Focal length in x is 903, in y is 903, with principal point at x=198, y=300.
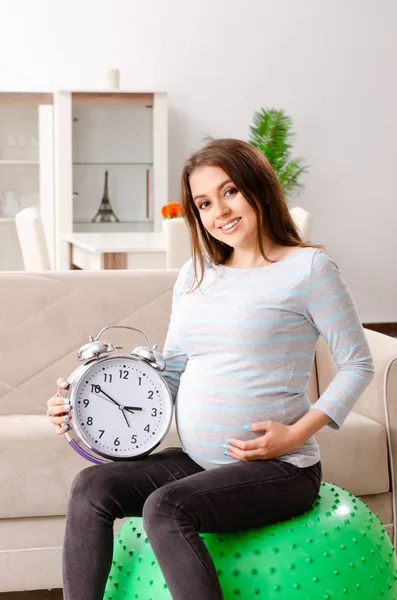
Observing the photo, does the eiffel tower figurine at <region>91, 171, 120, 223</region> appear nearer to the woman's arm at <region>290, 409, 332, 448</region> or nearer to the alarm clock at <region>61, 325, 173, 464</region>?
the alarm clock at <region>61, 325, 173, 464</region>

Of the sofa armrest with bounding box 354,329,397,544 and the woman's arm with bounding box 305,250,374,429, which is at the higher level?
the woman's arm with bounding box 305,250,374,429

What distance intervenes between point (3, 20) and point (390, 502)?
4.91 m

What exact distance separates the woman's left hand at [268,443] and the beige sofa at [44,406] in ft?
2.63

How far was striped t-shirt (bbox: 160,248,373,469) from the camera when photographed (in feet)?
5.08

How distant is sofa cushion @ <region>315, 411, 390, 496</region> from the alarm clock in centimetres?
81

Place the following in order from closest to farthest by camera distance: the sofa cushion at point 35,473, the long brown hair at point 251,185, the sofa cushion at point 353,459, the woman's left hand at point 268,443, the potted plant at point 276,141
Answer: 1. the woman's left hand at point 268,443
2. the long brown hair at point 251,185
3. the sofa cushion at point 35,473
4. the sofa cushion at point 353,459
5. the potted plant at point 276,141

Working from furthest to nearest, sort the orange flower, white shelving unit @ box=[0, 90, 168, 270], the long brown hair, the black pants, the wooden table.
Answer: white shelving unit @ box=[0, 90, 168, 270], the orange flower, the wooden table, the long brown hair, the black pants

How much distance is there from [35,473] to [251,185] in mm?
985

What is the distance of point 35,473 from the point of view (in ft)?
7.21

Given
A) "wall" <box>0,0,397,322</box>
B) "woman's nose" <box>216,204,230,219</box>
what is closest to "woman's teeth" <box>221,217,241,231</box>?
"woman's nose" <box>216,204,230,219</box>

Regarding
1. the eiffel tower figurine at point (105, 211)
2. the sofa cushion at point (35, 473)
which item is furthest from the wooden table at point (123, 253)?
the sofa cushion at point (35, 473)

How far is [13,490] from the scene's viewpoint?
7.14 feet

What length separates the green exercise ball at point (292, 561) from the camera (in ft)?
4.71

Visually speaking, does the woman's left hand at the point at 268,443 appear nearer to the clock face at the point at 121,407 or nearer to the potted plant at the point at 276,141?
the clock face at the point at 121,407
